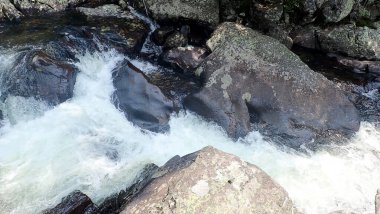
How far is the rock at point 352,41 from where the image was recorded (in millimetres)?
11391

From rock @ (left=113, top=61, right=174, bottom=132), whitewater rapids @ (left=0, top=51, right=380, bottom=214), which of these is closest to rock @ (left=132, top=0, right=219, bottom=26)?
rock @ (left=113, top=61, right=174, bottom=132)

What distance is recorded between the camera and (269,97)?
9.11m

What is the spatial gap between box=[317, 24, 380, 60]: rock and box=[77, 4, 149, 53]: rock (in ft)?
17.2

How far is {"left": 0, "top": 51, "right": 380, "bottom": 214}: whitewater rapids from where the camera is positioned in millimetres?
6906

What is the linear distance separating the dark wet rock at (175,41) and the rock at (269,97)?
1.49 m

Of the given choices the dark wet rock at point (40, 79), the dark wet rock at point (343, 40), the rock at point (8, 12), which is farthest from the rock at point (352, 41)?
the rock at point (8, 12)

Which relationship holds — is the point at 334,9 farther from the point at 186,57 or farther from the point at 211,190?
the point at 211,190

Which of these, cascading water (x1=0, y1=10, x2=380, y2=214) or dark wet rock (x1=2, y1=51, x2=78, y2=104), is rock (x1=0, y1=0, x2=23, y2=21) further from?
dark wet rock (x1=2, y1=51, x2=78, y2=104)

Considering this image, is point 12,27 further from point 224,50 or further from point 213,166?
point 213,166

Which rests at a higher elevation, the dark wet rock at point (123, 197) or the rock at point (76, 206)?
the rock at point (76, 206)

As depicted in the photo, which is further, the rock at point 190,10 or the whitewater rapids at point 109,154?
the rock at point 190,10

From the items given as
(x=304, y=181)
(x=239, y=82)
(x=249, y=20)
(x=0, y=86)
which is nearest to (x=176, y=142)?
(x=239, y=82)

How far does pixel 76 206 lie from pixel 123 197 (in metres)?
0.83

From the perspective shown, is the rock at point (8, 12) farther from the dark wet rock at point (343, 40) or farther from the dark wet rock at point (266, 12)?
the dark wet rock at point (343, 40)
